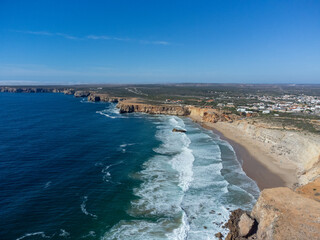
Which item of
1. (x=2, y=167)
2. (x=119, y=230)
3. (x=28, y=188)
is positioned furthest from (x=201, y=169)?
(x=2, y=167)

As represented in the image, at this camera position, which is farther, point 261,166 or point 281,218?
point 261,166

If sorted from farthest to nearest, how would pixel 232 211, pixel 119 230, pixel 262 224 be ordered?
pixel 232 211
pixel 119 230
pixel 262 224

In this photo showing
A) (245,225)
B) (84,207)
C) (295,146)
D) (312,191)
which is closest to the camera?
(245,225)

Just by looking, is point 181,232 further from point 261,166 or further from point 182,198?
point 261,166

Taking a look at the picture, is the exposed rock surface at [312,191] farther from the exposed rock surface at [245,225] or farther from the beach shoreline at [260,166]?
the exposed rock surface at [245,225]

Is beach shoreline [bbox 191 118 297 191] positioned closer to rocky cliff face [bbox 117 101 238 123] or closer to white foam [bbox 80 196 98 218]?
white foam [bbox 80 196 98 218]

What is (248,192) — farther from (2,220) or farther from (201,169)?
(2,220)

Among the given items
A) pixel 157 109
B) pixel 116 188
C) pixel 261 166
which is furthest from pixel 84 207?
pixel 157 109
